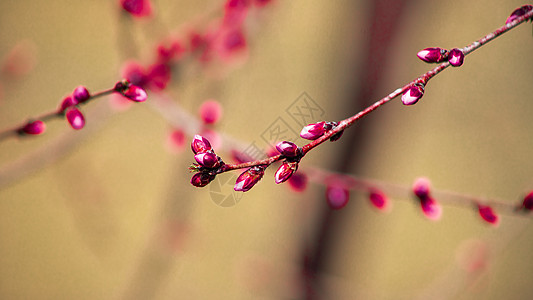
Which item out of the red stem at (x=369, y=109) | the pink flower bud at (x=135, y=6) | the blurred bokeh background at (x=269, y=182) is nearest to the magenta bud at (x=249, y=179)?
the red stem at (x=369, y=109)

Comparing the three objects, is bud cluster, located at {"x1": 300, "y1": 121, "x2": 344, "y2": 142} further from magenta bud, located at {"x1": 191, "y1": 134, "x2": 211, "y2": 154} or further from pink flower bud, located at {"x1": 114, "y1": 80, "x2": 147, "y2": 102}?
pink flower bud, located at {"x1": 114, "y1": 80, "x2": 147, "y2": 102}

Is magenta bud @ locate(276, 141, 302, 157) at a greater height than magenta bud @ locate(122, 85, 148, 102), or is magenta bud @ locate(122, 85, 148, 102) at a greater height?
magenta bud @ locate(122, 85, 148, 102)

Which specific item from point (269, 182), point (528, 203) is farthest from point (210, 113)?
point (269, 182)

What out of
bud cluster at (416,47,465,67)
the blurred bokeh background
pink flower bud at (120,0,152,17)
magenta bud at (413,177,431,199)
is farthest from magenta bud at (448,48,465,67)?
the blurred bokeh background

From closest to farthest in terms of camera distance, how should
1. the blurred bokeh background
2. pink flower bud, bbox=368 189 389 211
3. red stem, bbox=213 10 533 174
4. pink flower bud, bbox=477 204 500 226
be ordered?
red stem, bbox=213 10 533 174
pink flower bud, bbox=477 204 500 226
pink flower bud, bbox=368 189 389 211
the blurred bokeh background

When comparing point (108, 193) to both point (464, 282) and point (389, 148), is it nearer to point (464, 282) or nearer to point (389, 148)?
point (389, 148)

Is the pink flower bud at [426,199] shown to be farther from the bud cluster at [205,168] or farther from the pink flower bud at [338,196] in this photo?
the bud cluster at [205,168]

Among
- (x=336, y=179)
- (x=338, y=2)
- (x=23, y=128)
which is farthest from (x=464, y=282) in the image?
(x=23, y=128)
